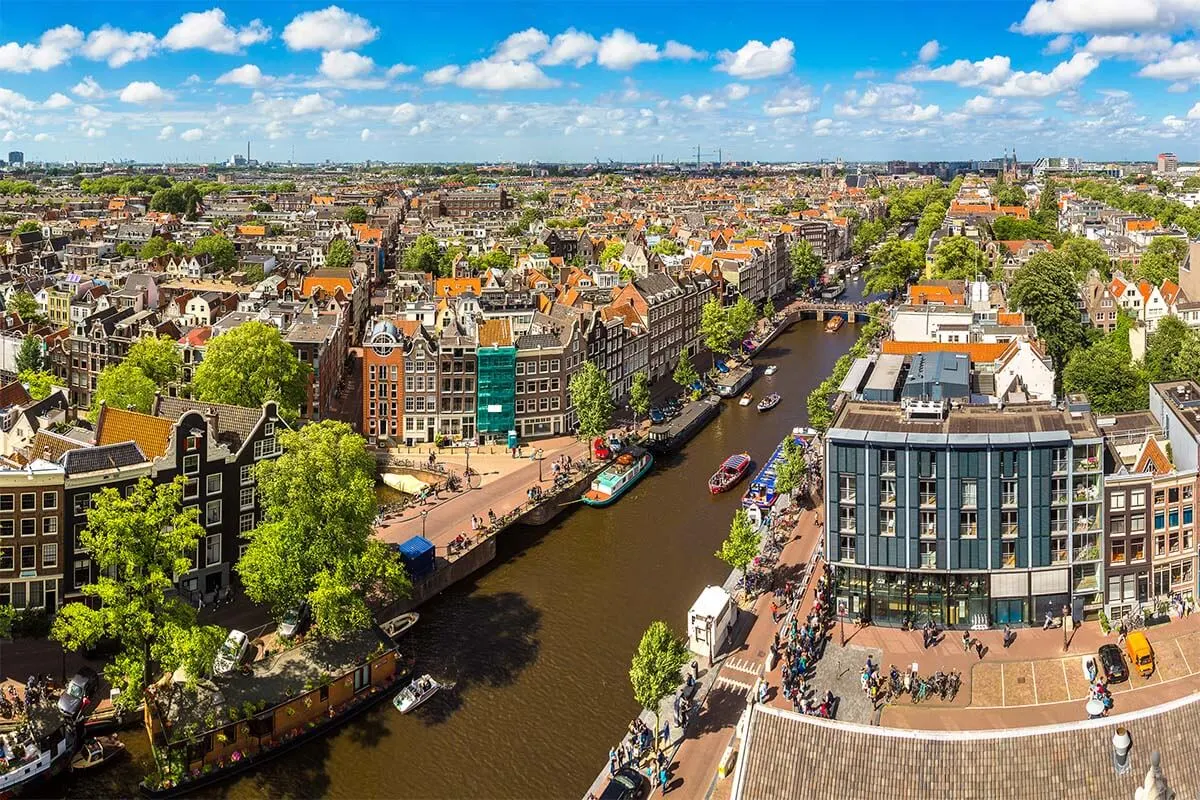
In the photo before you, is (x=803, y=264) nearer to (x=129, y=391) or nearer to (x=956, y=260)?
(x=956, y=260)

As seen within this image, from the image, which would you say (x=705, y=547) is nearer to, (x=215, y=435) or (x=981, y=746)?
(x=215, y=435)

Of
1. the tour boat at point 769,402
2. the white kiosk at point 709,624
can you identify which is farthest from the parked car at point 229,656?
the tour boat at point 769,402

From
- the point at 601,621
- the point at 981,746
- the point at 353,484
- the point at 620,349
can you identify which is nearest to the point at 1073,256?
the point at 620,349

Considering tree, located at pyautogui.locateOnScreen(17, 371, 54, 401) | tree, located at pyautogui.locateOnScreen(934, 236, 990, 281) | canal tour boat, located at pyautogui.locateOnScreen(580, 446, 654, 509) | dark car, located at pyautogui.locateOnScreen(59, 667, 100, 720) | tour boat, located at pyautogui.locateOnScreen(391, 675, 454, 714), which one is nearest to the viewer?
dark car, located at pyautogui.locateOnScreen(59, 667, 100, 720)

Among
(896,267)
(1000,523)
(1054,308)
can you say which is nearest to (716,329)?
(1054,308)

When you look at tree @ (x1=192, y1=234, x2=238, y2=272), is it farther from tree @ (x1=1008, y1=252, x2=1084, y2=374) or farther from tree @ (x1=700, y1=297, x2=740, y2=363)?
tree @ (x1=1008, y1=252, x2=1084, y2=374)

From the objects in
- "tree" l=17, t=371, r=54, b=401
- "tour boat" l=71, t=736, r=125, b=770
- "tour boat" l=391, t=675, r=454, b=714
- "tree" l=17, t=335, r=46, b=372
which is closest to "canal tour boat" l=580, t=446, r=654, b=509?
"tour boat" l=391, t=675, r=454, b=714

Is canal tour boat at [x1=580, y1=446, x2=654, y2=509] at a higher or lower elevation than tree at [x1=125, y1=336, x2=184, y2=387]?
lower
